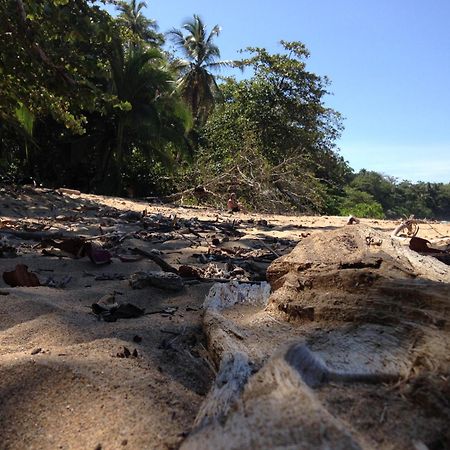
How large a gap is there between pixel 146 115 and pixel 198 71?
1185 cm

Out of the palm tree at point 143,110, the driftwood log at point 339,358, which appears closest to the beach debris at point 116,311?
the driftwood log at point 339,358

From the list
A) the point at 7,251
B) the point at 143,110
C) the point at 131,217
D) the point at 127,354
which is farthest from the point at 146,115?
the point at 127,354

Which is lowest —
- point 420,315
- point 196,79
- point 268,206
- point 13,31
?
point 268,206

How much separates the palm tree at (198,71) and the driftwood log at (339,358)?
27777mm

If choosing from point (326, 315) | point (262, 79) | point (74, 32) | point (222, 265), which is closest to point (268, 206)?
point (74, 32)

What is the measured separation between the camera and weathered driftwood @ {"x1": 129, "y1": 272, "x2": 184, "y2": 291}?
2949 mm

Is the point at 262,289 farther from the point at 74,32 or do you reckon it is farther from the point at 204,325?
the point at 74,32

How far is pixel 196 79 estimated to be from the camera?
30016mm

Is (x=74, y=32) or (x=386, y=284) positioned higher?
(x=74, y=32)

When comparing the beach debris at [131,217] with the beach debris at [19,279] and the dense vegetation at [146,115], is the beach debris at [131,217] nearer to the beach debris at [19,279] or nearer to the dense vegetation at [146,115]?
the dense vegetation at [146,115]

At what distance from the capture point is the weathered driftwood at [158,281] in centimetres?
295

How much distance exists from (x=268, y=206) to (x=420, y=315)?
10.8 meters

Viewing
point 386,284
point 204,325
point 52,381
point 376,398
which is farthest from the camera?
point 204,325

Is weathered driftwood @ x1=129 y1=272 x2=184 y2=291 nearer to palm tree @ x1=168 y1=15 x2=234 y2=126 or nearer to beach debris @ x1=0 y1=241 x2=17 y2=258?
beach debris @ x1=0 y1=241 x2=17 y2=258
